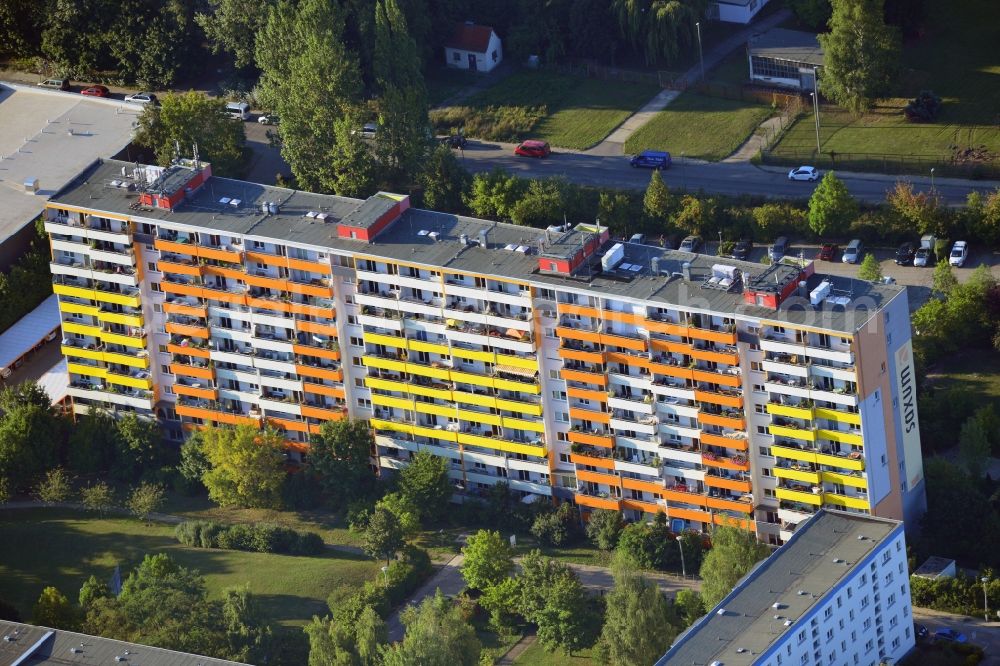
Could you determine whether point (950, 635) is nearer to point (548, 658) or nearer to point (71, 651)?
point (548, 658)

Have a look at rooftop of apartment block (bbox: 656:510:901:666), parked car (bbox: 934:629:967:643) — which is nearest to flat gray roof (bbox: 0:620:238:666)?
rooftop of apartment block (bbox: 656:510:901:666)

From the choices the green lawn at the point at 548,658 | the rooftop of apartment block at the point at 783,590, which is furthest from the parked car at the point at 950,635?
the green lawn at the point at 548,658

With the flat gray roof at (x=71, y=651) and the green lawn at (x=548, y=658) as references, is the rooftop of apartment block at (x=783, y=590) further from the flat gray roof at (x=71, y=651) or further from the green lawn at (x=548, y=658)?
the flat gray roof at (x=71, y=651)

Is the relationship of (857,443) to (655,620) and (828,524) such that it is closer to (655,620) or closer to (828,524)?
(828,524)

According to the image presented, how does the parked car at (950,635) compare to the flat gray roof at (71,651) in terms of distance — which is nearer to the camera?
the flat gray roof at (71,651)

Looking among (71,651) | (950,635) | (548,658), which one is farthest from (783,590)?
(71,651)

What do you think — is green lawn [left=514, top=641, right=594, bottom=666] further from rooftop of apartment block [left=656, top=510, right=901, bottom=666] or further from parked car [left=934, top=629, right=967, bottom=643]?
parked car [left=934, top=629, right=967, bottom=643]
